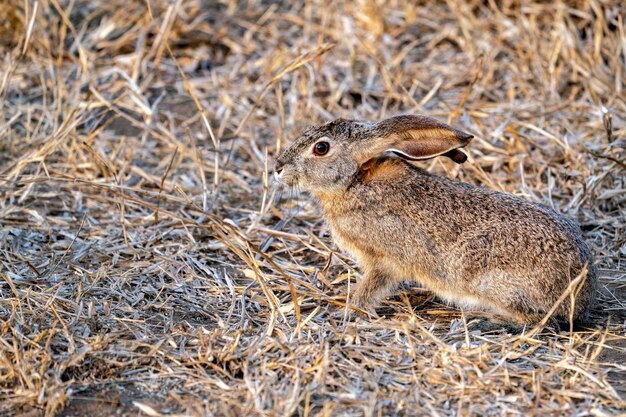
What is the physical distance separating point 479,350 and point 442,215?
0.92m

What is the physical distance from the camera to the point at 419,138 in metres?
4.89

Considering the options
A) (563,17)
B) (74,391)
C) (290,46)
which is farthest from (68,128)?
(563,17)

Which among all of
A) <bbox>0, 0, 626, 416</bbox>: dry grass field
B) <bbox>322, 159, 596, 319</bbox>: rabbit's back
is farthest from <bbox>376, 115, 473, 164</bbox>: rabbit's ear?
<bbox>0, 0, 626, 416</bbox>: dry grass field

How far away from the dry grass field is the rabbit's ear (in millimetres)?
739

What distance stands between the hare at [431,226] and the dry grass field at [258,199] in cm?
20

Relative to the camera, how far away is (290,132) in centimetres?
700

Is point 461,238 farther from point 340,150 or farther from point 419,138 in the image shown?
point 340,150

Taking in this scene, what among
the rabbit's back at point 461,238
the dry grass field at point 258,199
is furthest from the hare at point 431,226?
the dry grass field at point 258,199

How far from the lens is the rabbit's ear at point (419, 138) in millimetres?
4785

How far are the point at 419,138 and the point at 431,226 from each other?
19.7 inches

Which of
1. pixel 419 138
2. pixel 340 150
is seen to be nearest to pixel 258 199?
pixel 340 150

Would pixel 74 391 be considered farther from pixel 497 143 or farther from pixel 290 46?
pixel 290 46

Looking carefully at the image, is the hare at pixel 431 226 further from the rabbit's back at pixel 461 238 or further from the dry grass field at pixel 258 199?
the dry grass field at pixel 258 199

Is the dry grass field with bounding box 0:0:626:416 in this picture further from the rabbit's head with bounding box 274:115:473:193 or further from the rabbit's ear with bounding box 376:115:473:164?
the rabbit's ear with bounding box 376:115:473:164
